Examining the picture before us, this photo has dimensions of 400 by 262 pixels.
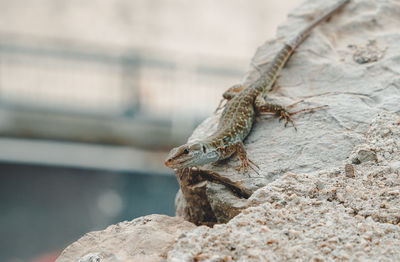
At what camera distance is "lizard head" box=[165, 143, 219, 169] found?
12.4 feet

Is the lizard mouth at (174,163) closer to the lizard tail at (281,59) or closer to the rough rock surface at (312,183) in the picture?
the rough rock surface at (312,183)

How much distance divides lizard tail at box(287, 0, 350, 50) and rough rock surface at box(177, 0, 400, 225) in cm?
6

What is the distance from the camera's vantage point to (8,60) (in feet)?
34.1

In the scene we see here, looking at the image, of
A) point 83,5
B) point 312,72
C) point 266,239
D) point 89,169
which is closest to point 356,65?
→ point 312,72

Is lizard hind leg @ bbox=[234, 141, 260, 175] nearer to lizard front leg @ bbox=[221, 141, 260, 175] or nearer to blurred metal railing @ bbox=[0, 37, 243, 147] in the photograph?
lizard front leg @ bbox=[221, 141, 260, 175]

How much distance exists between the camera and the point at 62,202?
8.30 meters

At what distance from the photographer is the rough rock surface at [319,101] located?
357cm

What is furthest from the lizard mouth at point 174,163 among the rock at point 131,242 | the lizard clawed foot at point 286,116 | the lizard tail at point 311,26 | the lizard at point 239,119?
the lizard tail at point 311,26

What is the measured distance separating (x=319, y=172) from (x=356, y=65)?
1647mm

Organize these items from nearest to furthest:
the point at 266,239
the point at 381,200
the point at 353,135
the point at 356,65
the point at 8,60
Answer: the point at 266,239 → the point at 381,200 → the point at 353,135 → the point at 356,65 → the point at 8,60

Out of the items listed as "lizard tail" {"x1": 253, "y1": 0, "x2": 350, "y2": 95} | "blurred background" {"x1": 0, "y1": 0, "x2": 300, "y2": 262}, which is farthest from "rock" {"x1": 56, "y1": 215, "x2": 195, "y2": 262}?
"blurred background" {"x1": 0, "y1": 0, "x2": 300, "y2": 262}

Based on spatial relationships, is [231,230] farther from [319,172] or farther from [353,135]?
[353,135]

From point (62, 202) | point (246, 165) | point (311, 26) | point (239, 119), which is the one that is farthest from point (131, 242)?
point (62, 202)

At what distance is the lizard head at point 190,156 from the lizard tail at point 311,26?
1817 millimetres
